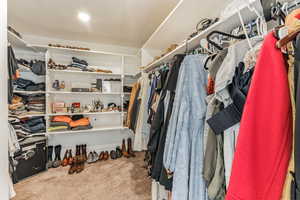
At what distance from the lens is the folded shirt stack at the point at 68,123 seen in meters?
2.47

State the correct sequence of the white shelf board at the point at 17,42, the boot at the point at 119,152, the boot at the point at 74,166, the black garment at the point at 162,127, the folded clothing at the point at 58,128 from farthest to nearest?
the boot at the point at 119,152
the folded clothing at the point at 58,128
the boot at the point at 74,166
the white shelf board at the point at 17,42
the black garment at the point at 162,127

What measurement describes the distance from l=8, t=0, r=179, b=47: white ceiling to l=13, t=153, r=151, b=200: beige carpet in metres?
2.23

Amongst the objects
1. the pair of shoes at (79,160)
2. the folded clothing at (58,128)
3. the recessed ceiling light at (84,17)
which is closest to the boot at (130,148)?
the pair of shoes at (79,160)

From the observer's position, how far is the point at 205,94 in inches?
33.3

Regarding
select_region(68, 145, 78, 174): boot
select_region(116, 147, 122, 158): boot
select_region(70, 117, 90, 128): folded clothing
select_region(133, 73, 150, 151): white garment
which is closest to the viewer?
select_region(133, 73, 150, 151): white garment

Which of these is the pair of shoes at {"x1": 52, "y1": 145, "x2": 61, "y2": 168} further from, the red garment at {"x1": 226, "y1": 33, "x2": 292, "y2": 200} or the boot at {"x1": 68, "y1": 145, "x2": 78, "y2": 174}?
the red garment at {"x1": 226, "y1": 33, "x2": 292, "y2": 200}

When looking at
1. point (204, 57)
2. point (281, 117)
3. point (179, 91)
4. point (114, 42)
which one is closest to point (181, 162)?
point (179, 91)

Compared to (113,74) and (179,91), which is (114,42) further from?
(179,91)

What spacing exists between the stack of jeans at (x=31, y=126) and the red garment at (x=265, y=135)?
105 inches

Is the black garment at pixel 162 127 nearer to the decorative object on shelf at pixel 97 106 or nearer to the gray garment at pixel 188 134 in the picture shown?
the gray garment at pixel 188 134

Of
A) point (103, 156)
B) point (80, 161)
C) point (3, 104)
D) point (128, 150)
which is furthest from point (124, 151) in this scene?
point (3, 104)

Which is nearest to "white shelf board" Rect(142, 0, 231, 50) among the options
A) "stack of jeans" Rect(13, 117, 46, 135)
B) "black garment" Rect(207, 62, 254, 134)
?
"black garment" Rect(207, 62, 254, 134)

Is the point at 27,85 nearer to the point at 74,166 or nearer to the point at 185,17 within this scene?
the point at 74,166

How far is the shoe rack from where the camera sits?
2.44 m
